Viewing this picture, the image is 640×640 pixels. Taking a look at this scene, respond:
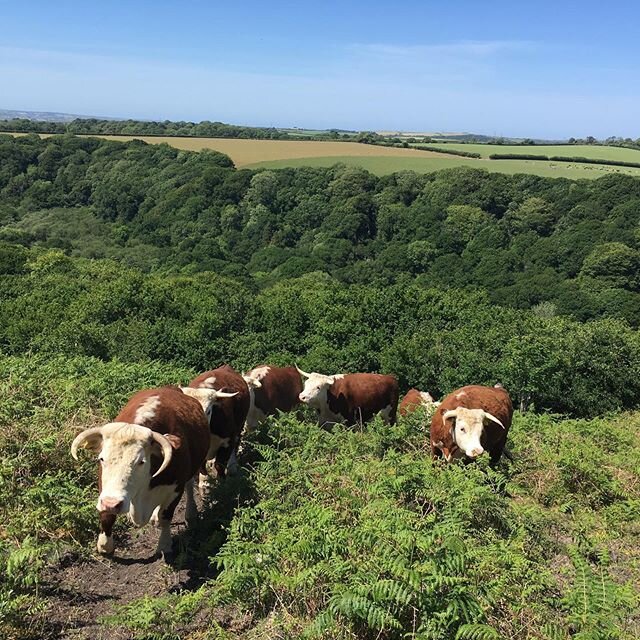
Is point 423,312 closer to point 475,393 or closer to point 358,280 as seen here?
point 475,393

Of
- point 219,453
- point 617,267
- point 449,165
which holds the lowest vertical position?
point 617,267

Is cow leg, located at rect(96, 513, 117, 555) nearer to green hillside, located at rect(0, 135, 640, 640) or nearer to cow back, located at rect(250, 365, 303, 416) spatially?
green hillside, located at rect(0, 135, 640, 640)

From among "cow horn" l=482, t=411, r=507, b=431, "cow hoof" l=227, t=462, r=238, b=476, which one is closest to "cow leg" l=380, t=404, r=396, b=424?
"cow horn" l=482, t=411, r=507, b=431

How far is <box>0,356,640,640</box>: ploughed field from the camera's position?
4309mm

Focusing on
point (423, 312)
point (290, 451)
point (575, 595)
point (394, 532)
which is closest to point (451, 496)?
point (394, 532)

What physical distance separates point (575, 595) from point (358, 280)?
188 feet

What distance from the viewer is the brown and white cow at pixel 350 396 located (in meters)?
11.5

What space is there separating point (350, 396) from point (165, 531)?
6.38 metres

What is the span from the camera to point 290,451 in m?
8.00

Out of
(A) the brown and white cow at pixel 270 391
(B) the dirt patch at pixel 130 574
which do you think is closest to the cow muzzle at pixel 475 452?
(B) the dirt patch at pixel 130 574

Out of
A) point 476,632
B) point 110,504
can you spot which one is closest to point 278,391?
point 110,504

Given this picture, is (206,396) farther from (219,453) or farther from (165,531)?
(165,531)

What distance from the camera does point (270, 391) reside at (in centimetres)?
1109

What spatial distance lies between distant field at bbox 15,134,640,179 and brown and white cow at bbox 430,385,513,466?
8126cm
